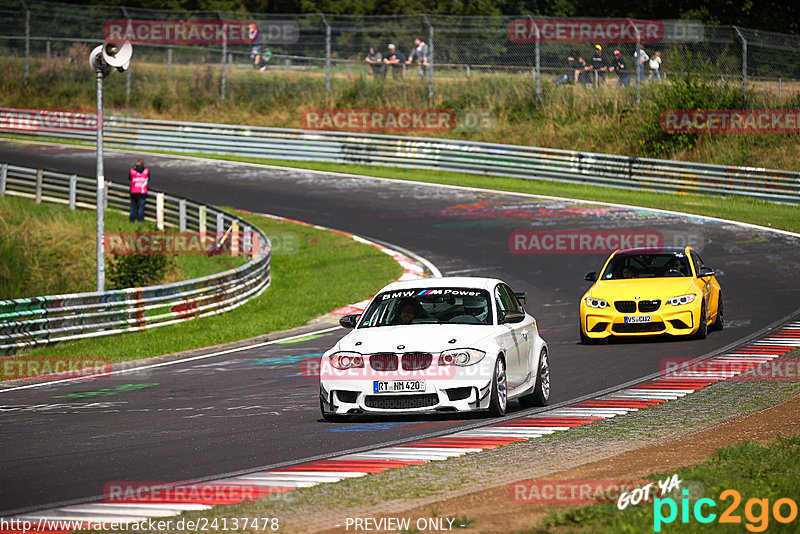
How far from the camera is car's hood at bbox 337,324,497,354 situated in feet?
36.0

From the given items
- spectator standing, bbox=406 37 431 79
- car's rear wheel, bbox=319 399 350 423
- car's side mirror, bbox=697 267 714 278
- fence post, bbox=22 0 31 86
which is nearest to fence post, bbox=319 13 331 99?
spectator standing, bbox=406 37 431 79

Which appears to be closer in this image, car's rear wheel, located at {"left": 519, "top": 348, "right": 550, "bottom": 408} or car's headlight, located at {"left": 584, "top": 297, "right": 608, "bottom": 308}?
car's rear wheel, located at {"left": 519, "top": 348, "right": 550, "bottom": 408}

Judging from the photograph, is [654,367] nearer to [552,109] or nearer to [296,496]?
[296,496]

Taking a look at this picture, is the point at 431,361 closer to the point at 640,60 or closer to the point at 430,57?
the point at 640,60

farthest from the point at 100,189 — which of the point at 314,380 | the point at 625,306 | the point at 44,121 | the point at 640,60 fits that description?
the point at 44,121

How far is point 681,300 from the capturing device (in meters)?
16.8

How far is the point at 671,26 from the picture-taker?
38656 mm

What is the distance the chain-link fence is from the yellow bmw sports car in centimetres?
2106

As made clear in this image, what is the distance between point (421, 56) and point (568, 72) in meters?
5.41

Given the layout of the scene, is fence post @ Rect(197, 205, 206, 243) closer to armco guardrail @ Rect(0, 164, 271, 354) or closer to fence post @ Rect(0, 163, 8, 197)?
armco guardrail @ Rect(0, 164, 271, 354)

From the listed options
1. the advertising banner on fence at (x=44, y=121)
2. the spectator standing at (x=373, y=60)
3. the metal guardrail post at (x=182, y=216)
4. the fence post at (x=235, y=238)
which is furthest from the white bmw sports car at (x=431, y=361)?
the advertising banner on fence at (x=44, y=121)

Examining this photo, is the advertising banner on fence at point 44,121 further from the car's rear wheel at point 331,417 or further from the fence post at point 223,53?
the car's rear wheel at point 331,417

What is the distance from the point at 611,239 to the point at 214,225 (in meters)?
10.3

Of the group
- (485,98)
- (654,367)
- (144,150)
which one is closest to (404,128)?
(485,98)
